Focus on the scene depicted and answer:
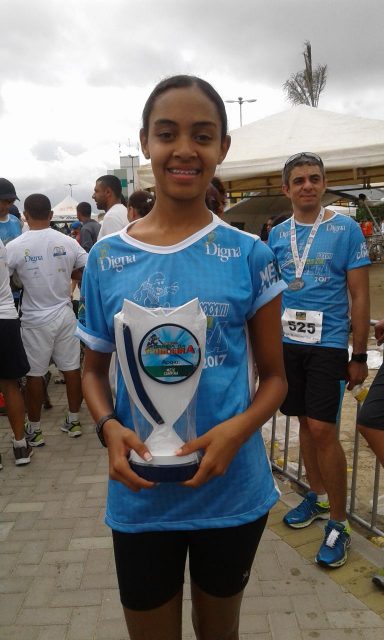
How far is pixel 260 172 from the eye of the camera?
599cm

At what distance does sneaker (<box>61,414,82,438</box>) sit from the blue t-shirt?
2.60 m

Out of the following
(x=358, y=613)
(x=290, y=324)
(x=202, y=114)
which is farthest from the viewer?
(x=290, y=324)

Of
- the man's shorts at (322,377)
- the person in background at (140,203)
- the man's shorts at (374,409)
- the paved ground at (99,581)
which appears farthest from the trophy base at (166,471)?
the person in background at (140,203)

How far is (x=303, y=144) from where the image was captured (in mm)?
6125

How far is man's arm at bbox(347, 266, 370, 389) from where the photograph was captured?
9.32 feet

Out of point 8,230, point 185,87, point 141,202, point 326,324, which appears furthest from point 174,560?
point 8,230

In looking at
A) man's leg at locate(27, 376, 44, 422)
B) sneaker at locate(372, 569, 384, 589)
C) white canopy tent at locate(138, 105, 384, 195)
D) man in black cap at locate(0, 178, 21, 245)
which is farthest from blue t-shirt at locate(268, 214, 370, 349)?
man in black cap at locate(0, 178, 21, 245)

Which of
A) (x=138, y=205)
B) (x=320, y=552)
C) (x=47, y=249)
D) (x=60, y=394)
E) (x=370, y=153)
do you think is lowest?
(x=60, y=394)

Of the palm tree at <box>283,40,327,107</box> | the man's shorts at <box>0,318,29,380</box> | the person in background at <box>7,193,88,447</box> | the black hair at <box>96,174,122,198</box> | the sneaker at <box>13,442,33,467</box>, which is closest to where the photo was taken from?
the man's shorts at <box>0,318,29,380</box>

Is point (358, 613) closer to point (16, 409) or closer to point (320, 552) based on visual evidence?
point (320, 552)

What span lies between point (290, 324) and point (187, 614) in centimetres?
156

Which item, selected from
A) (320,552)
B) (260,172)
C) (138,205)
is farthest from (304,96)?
(320,552)

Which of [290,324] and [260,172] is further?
[260,172]

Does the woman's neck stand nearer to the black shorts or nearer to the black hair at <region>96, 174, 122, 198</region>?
the black shorts
